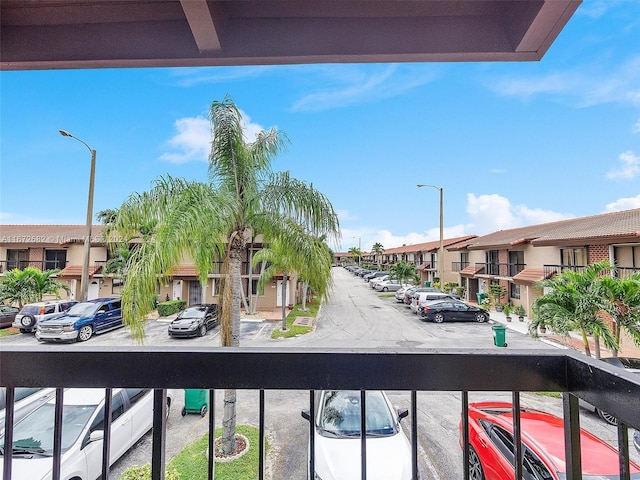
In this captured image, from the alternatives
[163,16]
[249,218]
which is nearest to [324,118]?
[249,218]

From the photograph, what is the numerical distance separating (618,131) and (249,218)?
497 centimetres

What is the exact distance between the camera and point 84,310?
1002cm

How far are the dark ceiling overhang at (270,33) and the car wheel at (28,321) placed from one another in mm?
12258

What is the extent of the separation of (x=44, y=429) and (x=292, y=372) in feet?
12.6

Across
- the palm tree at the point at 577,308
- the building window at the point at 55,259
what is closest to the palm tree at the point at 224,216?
the palm tree at the point at 577,308

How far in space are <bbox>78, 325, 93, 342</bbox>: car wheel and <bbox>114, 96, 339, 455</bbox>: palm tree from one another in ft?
21.6

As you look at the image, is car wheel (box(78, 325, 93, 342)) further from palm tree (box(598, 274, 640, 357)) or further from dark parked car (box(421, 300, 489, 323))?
palm tree (box(598, 274, 640, 357))

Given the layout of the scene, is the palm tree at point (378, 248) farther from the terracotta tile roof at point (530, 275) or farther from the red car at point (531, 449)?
the red car at point (531, 449)

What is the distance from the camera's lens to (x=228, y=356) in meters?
0.98

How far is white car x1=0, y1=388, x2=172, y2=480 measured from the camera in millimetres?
2901

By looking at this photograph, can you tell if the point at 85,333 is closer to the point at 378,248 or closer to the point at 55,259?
the point at 55,259

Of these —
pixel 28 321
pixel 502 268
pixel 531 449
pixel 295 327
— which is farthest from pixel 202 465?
pixel 502 268

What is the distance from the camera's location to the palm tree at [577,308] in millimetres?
6242

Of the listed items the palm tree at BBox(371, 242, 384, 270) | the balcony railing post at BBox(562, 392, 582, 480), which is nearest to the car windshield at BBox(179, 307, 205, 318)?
the balcony railing post at BBox(562, 392, 582, 480)
